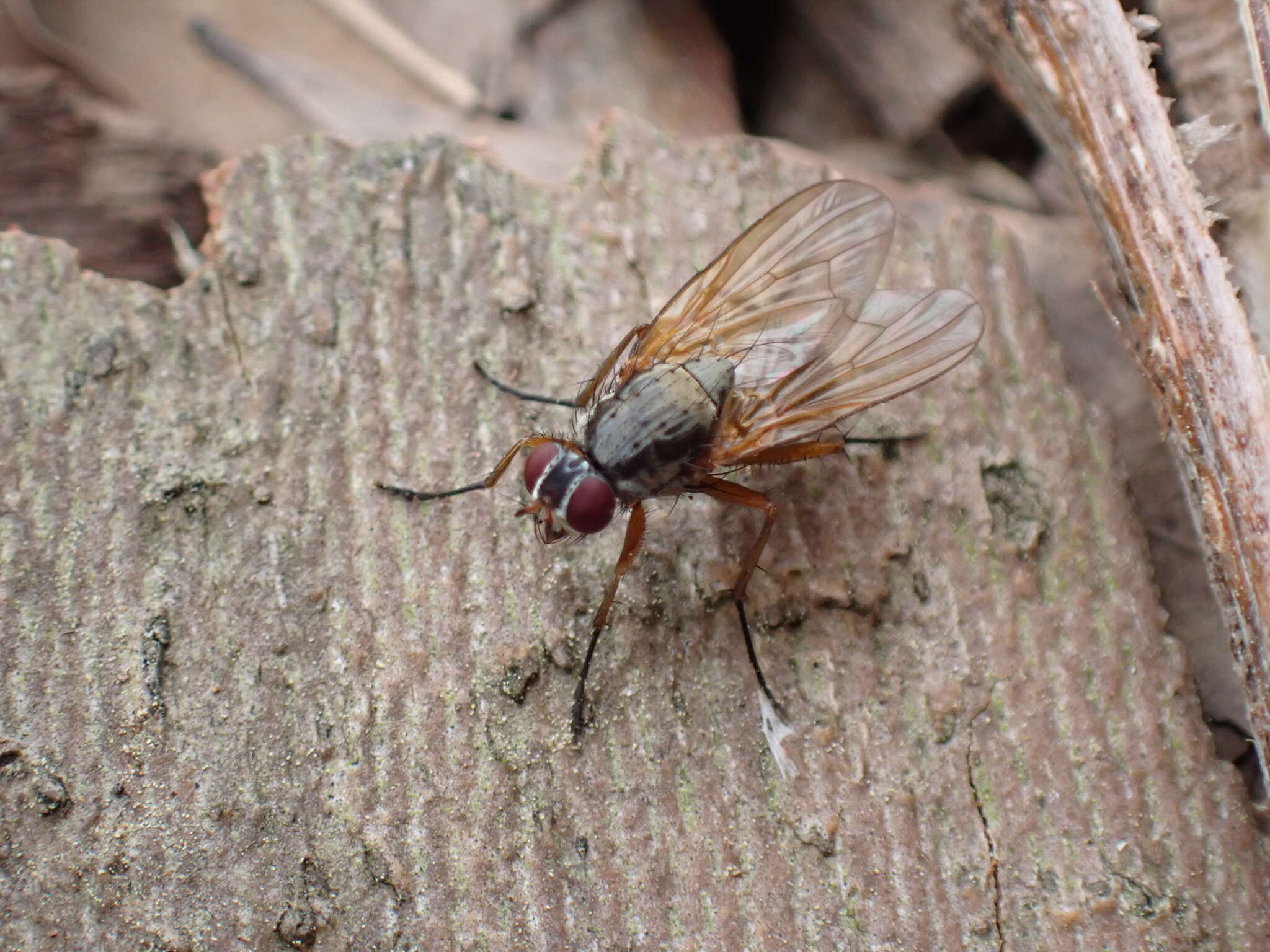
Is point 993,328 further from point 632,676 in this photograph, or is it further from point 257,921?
point 257,921

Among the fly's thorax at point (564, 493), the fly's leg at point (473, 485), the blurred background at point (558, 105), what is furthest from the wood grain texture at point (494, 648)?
the blurred background at point (558, 105)

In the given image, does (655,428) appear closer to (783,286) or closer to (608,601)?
(608,601)

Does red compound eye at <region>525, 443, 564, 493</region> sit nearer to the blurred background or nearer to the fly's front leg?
the fly's front leg

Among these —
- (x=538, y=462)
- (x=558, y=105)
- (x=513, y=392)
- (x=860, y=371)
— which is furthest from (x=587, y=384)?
(x=558, y=105)

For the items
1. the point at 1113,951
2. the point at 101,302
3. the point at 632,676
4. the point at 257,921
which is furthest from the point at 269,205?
the point at 1113,951

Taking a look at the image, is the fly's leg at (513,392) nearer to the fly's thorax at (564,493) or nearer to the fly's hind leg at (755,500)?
the fly's thorax at (564,493)

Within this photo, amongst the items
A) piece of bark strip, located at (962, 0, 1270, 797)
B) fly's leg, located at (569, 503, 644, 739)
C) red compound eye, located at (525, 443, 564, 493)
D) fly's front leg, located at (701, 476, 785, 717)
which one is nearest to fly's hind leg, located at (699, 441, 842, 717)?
Result: fly's front leg, located at (701, 476, 785, 717)
